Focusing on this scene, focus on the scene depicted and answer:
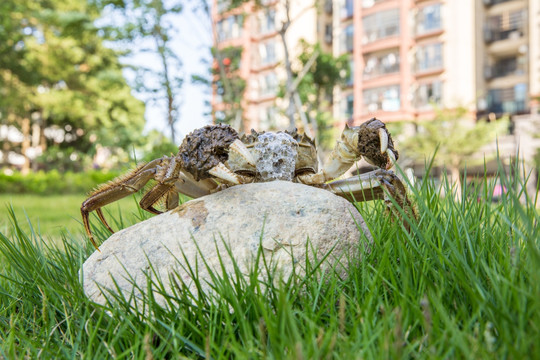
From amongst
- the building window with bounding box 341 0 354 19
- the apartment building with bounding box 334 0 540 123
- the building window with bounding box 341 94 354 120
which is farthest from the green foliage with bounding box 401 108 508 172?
the building window with bounding box 341 0 354 19

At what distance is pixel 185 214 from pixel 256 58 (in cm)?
2808

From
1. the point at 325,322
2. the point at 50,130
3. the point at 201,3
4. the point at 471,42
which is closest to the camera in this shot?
the point at 325,322

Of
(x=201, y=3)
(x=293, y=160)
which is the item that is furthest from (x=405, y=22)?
(x=293, y=160)

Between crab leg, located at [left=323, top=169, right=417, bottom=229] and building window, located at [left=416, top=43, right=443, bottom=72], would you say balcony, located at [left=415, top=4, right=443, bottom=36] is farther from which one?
crab leg, located at [left=323, top=169, right=417, bottom=229]

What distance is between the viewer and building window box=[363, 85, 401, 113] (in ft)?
90.5

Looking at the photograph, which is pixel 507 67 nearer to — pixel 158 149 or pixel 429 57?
pixel 429 57

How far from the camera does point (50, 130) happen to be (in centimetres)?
3078

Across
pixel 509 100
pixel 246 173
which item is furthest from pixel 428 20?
pixel 246 173

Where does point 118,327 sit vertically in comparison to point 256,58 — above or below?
Result: below

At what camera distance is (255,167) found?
1880 mm

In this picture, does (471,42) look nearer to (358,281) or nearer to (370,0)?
(370,0)

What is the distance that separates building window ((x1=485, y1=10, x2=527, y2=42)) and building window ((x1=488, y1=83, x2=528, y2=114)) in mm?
3067

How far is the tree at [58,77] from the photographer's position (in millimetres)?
21906

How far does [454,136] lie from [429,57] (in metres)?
8.34
